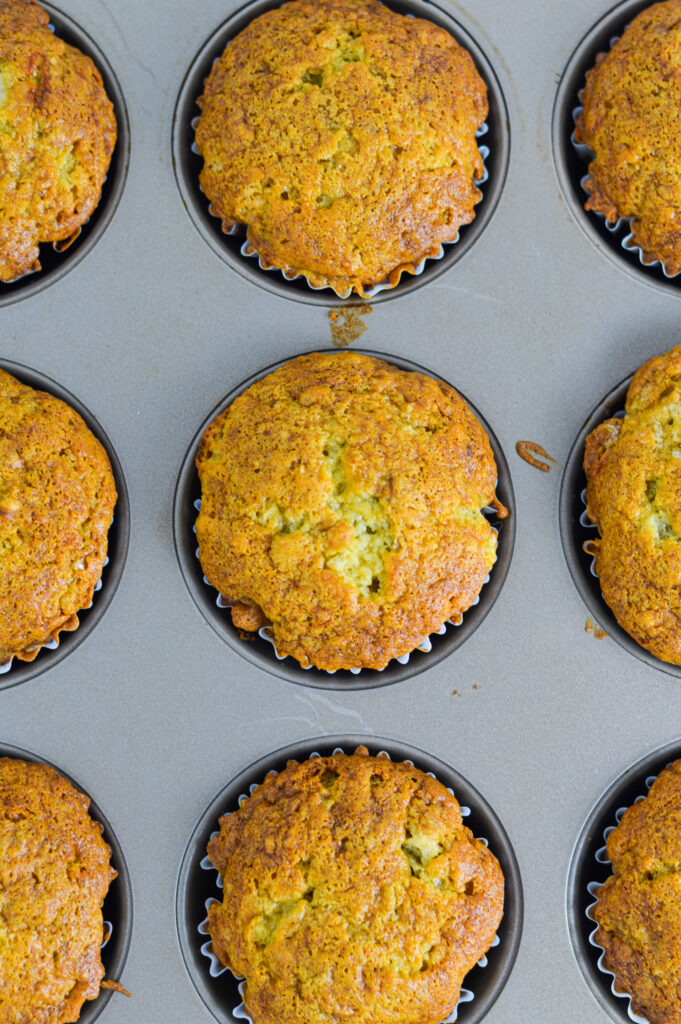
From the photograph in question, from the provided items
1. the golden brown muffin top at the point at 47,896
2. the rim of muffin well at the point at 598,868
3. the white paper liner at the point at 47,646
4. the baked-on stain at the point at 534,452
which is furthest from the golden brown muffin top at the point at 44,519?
the rim of muffin well at the point at 598,868

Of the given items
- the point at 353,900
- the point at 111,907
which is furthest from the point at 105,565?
the point at 353,900

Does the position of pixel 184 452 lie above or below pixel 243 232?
below

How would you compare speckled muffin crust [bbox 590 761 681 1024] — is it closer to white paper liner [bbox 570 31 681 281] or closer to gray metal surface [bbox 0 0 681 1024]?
gray metal surface [bbox 0 0 681 1024]

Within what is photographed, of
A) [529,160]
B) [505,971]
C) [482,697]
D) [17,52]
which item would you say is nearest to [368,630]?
[482,697]

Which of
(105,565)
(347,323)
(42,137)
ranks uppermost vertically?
(42,137)

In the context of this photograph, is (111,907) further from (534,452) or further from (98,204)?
(98,204)

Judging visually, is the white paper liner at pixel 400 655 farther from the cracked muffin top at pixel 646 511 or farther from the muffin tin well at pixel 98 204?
the muffin tin well at pixel 98 204
